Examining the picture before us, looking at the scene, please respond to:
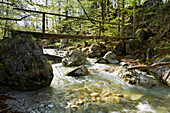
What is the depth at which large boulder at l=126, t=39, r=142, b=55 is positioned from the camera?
36.5 ft

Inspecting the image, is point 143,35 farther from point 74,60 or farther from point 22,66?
point 22,66

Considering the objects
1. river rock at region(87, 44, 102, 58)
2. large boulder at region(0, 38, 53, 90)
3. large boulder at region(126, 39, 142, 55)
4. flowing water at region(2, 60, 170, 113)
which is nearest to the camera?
flowing water at region(2, 60, 170, 113)

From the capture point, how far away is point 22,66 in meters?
3.84

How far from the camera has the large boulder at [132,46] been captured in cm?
1112

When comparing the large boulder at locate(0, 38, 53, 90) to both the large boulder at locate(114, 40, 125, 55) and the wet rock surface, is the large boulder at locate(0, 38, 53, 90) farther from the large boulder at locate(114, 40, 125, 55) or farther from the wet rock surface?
the large boulder at locate(114, 40, 125, 55)

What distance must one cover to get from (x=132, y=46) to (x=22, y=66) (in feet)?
35.8

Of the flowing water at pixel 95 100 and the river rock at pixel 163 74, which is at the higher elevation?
the river rock at pixel 163 74

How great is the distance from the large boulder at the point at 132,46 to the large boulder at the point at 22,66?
9786 millimetres

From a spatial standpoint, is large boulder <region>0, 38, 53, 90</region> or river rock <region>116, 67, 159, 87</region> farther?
river rock <region>116, 67, 159, 87</region>

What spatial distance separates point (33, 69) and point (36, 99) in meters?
1.15

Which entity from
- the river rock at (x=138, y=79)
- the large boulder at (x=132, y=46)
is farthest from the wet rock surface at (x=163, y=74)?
the large boulder at (x=132, y=46)

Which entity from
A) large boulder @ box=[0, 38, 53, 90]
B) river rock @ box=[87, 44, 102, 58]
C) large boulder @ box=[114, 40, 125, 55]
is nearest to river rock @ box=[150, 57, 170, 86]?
large boulder @ box=[0, 38, 53, 90]

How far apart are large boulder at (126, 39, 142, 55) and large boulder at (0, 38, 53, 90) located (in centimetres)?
979

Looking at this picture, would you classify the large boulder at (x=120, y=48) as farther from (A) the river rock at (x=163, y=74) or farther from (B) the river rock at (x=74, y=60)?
(A) the river rock at (x=163, y=74)
